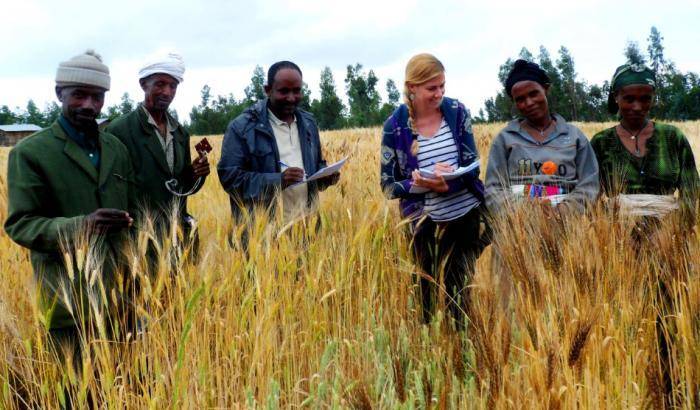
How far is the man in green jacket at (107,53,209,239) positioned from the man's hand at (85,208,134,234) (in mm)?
818

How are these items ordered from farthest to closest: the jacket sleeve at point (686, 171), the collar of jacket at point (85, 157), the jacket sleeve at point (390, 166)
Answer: the jacket sleeve at point (390, 166) → the jacket sleeve at point (686, 171) → the collar of jacket at point (85, 157)

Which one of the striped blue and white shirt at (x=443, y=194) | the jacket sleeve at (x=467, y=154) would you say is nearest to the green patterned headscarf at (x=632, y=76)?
the jacket sleeve at (x=467, y=154)

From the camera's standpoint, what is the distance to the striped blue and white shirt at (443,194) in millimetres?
2771

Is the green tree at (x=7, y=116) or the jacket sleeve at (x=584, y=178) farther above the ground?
the green tree at (x=7, y=116)

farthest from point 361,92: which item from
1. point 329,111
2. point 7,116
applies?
point 7,116

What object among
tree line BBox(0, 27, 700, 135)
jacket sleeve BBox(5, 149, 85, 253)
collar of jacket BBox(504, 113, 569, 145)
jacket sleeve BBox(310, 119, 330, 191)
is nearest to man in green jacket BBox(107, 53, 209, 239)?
jacket sleeve BBox(310, 119, 330, 191)

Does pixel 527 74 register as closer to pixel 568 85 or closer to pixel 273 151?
pixel 273 151

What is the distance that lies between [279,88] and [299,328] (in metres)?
1.34

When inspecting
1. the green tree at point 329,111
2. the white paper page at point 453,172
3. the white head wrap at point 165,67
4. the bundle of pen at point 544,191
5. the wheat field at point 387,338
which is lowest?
the wheat field at point 387,338

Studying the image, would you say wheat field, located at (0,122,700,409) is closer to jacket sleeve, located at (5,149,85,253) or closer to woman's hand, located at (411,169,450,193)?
jacket sleeve, located at (5,149,85,253)

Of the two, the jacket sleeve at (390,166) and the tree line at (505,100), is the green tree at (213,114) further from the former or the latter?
the jacket sleeve at (390,166)

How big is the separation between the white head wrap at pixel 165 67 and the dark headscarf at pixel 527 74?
5.52 ft

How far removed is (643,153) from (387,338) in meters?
1.52

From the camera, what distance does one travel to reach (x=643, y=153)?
8.93ft
